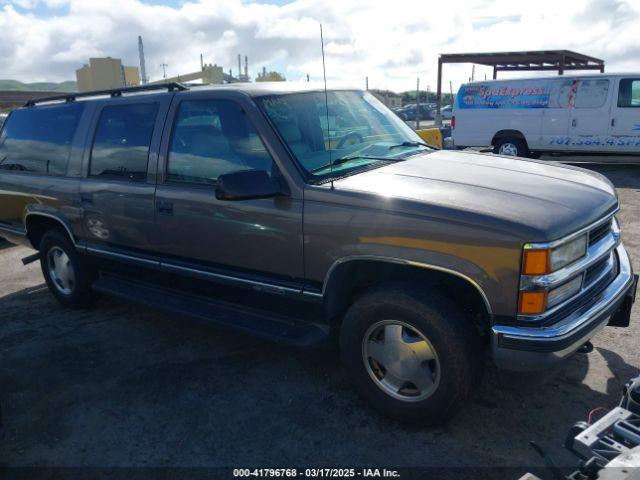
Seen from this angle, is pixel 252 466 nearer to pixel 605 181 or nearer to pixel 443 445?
pixel 443 445

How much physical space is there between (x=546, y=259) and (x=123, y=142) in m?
3.20

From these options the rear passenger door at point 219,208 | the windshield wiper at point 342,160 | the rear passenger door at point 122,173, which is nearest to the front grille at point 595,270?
the windshield wiper at point 342,160

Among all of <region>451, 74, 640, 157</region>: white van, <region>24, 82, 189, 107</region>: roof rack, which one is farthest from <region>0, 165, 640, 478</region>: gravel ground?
<region>451, 74, 640, 157</region>: white van

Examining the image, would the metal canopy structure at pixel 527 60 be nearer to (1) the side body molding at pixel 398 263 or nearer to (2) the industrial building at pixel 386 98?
(2) the industrial building at pixel 386 98

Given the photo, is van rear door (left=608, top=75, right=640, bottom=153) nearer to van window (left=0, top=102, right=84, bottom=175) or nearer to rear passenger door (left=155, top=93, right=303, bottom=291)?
rear passenger door (left=155, top=93, right=303, bottom=291)

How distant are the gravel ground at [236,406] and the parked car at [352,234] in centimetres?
26

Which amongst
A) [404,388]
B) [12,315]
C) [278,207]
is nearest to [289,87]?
[278,207]

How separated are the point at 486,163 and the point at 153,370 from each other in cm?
279

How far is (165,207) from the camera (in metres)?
3.80

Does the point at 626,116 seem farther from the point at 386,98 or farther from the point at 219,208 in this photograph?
the point at 219,208

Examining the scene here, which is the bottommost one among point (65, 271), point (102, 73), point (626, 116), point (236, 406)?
point (236, 406)

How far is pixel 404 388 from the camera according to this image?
3.07 metres

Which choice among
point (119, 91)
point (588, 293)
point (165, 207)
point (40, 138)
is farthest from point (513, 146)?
point (165, 207)

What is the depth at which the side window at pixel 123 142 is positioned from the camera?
13.1 feet
